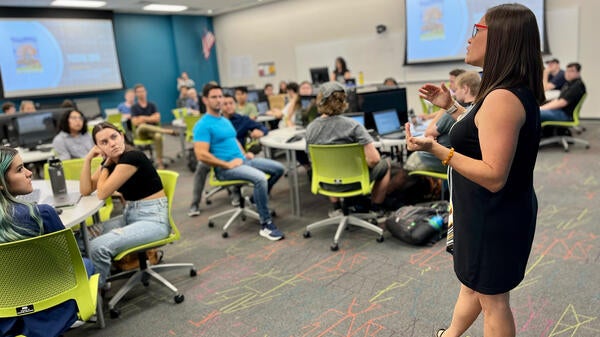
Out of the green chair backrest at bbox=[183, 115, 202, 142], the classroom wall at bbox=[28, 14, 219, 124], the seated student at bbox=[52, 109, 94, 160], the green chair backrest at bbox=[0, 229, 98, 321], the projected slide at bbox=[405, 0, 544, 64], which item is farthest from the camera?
the classroom wall at bbox=[28, 14, 219, 124]

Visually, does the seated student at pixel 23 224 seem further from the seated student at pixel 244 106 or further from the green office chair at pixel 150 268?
the seated student at pixel 244 106

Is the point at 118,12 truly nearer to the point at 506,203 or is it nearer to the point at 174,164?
the point at 174,164

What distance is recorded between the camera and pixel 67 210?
246cm

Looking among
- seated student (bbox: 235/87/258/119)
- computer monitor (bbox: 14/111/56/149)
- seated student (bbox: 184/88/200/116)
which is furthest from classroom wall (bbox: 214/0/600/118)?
computer monitor (bbox: 14/111/56/149)

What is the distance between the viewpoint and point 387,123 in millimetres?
4211

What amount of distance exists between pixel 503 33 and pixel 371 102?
291 cm

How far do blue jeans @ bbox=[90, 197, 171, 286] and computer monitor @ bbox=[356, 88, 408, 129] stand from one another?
7.18 ft

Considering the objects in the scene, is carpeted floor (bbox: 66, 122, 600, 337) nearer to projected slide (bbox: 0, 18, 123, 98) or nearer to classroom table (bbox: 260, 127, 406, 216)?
classroom table (bbox: 260, 127, 406, 216)

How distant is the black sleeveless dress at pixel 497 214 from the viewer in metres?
1.34

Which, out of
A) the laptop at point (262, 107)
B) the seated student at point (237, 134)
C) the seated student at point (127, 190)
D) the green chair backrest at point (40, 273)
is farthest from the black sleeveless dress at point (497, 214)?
the laptop at point (262, 107)

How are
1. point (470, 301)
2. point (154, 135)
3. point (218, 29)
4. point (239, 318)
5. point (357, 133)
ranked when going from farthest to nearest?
point (218, 29), point (154, 135), point (357, 133), point (239, 318), point (470, 301)

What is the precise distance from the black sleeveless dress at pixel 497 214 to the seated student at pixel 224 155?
2284 millimetres

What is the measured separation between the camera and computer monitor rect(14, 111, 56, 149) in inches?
196

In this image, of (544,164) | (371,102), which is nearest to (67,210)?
(371,102)
